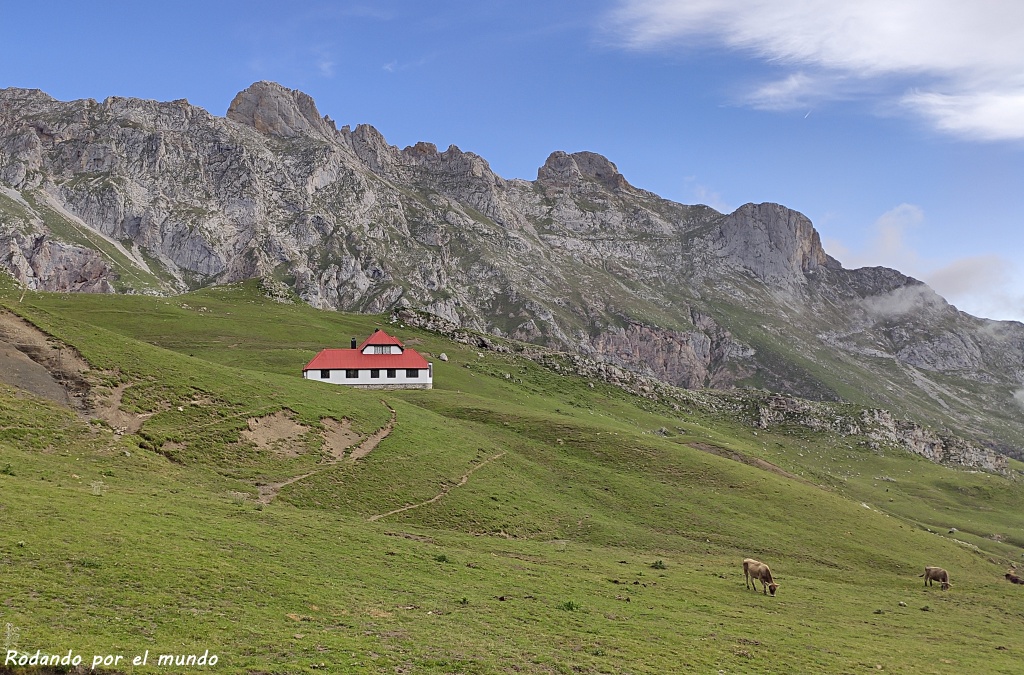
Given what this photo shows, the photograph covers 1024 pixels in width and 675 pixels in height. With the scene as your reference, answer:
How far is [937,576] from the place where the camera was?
45.7 m

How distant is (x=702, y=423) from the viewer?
125 meters

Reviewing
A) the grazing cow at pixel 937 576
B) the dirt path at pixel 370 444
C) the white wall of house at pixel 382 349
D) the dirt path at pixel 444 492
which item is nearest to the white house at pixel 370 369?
the white wall of house at pixel 382 349

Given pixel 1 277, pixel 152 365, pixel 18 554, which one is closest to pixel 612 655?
pixel 18 554

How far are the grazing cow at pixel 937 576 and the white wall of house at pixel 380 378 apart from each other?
6494 centimetres

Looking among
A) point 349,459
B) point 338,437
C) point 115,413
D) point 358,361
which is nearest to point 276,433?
point 338,437

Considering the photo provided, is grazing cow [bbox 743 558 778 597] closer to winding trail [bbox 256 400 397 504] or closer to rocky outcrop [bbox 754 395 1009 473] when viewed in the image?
winding trail [bbox 256 400 397 504]

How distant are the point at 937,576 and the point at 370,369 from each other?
235 ft

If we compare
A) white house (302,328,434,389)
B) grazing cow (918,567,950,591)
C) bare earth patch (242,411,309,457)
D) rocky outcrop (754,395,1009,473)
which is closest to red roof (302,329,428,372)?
white house (302,328,434,389)

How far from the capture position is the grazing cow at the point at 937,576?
45.1m

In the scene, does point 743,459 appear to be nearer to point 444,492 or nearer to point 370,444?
point 444,492

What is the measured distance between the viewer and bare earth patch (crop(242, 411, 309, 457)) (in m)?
46.3

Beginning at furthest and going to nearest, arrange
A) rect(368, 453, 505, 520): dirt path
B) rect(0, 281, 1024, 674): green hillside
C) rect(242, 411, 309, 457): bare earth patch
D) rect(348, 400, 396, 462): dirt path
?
rect(348, 400, 396, 462): dirt path
rect(242, 411, 309, 457): bare earth patch
rect(368, 453, 505, 520): dirt path
rect(0, 281, 1024, 674): green hillside

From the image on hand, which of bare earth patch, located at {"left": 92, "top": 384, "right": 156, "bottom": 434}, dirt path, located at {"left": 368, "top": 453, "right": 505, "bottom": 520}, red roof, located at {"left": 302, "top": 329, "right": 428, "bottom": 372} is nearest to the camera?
dirt path, located at {"left": 368, "top": 453, "right": 505, "bottom": 520}

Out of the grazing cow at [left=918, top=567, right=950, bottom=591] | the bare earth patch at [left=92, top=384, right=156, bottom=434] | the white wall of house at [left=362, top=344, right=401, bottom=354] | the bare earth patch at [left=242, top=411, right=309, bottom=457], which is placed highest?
the white wall of house at [left=362, top=344, right=401, bottom=354]
